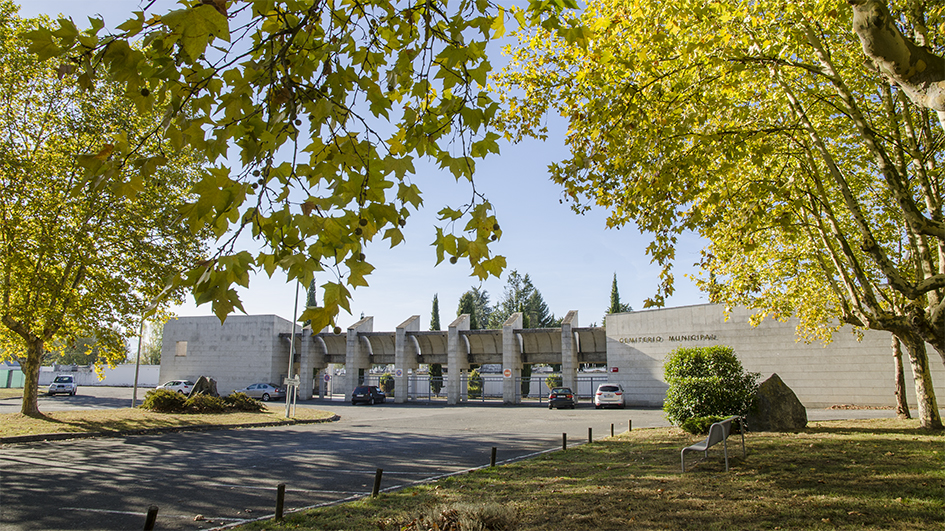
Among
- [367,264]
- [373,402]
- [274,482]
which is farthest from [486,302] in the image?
[367,264]

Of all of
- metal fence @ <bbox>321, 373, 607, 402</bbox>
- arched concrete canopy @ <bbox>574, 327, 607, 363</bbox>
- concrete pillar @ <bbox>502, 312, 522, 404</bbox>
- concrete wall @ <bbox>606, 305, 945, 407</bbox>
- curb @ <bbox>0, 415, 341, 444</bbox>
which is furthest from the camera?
metal fence @ <bbox>321, 373, 607, 402</bbox>

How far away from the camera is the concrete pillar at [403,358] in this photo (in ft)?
124

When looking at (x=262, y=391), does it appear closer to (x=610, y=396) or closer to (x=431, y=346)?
(x=431, y=346)

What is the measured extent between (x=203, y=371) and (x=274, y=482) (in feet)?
127

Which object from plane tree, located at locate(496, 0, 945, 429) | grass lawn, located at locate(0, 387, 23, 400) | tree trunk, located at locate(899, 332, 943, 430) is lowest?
grass lawn, located at locate(0, 387, 23, 400)

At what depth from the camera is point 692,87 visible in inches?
319

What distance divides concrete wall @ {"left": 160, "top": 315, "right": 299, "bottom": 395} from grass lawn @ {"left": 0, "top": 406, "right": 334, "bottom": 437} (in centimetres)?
1768

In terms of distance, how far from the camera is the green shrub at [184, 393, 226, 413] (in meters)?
23.8

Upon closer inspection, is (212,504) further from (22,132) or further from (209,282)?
(22,132)

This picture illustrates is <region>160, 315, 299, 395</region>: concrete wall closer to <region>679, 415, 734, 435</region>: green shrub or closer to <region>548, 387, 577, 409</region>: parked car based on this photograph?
<region>548, 387, 577, 409</region>: parked car

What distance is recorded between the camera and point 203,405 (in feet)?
79.8

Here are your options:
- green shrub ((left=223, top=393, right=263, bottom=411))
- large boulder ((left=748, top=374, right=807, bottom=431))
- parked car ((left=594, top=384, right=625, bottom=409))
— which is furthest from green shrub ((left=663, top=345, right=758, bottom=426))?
green shrub ((left=223, top=393, right=263, bottom=411))

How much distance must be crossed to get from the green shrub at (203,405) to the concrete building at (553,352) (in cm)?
464

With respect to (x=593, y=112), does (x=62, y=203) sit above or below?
above
